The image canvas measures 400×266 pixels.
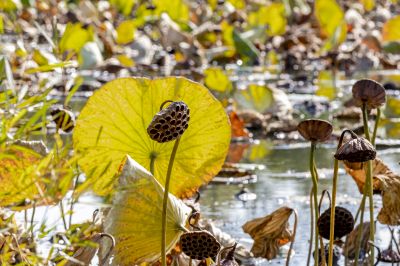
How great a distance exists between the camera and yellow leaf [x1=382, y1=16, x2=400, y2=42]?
648 cm

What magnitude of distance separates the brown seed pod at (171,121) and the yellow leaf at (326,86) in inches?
137

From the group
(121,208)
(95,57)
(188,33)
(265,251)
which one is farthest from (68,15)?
(121,208)

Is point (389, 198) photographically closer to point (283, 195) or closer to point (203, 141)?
point (203, 141)

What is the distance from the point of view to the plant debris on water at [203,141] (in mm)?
1530

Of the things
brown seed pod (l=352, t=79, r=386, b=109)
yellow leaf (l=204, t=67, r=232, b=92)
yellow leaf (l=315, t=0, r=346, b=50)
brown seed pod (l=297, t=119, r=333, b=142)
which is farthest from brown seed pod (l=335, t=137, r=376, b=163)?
yellow leaf (l=315, t=0, r=346, b=50)

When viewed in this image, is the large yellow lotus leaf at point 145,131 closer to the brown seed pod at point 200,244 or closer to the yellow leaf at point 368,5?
the brown seed pod at point 200,244

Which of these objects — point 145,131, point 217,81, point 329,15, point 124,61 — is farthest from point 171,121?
point 329,15

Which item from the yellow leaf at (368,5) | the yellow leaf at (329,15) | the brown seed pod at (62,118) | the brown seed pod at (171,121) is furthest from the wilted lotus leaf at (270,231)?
the yellow leaf at (368,5)

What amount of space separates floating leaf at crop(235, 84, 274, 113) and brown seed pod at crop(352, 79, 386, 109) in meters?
2.32

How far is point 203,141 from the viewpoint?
1914mm

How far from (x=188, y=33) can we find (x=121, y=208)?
506 centimetres

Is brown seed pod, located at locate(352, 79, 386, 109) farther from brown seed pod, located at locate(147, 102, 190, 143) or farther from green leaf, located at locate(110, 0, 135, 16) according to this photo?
green leaf, located at locate(110, 0, 135, 16)

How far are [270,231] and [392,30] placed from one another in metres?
4.59

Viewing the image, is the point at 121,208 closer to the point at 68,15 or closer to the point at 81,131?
the point at 81,131
